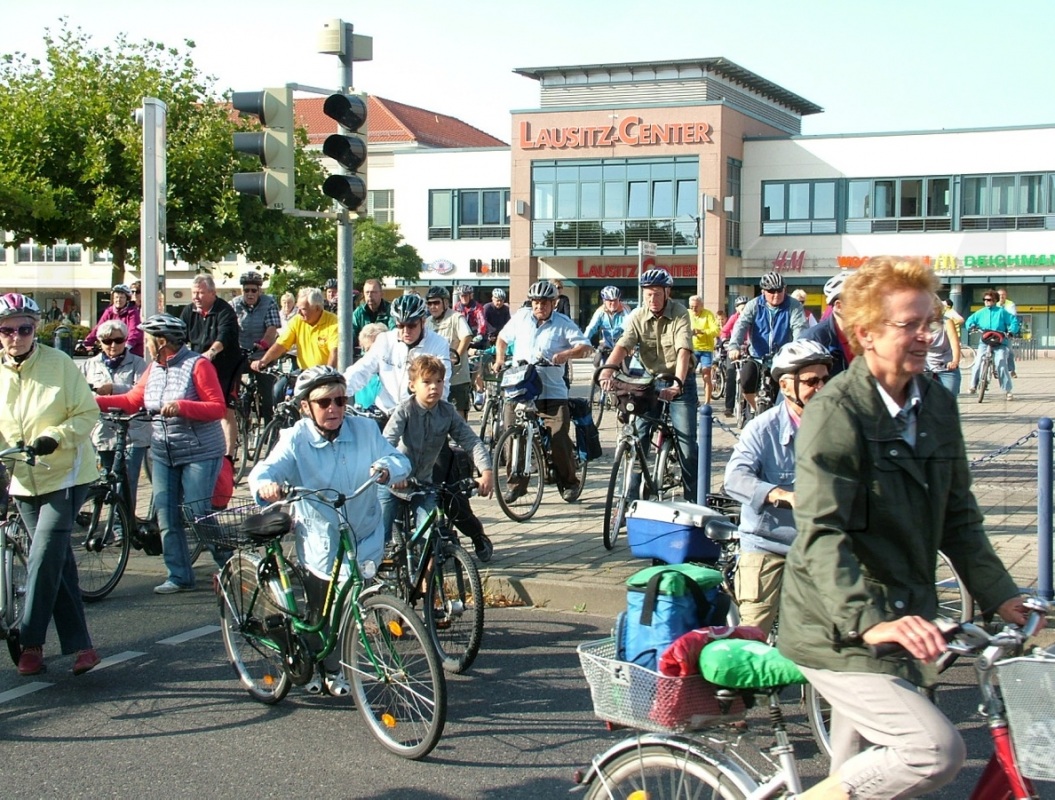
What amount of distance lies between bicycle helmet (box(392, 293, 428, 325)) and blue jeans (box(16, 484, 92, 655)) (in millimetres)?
3186

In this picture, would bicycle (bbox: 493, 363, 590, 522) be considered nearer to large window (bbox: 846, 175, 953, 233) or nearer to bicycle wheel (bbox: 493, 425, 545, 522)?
bicycle wheel (bbox: 493, 425, 545, 522)

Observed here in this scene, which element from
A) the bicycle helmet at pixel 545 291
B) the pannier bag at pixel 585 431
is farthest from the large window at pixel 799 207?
the bicycle helmet at pixel 545 291

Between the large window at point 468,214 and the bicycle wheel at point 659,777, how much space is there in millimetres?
52454

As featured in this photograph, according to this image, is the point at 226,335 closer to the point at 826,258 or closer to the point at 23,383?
the point at 23,383

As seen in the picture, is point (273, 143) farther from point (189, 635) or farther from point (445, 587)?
point (445, 587)

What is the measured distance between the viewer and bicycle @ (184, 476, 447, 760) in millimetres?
4941

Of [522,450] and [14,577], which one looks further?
[522,450]

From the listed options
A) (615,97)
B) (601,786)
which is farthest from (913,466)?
(615,97)

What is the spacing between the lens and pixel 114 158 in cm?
3159

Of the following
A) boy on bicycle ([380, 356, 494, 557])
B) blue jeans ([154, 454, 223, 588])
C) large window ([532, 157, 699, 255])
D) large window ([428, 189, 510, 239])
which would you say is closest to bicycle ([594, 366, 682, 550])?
boy on bicycle ([380, 356, 494, 557])

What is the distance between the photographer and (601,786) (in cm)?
336

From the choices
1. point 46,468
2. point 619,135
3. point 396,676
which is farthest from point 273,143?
point 619,135

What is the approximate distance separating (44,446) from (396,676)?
2.11m

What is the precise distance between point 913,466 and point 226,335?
392 inches
